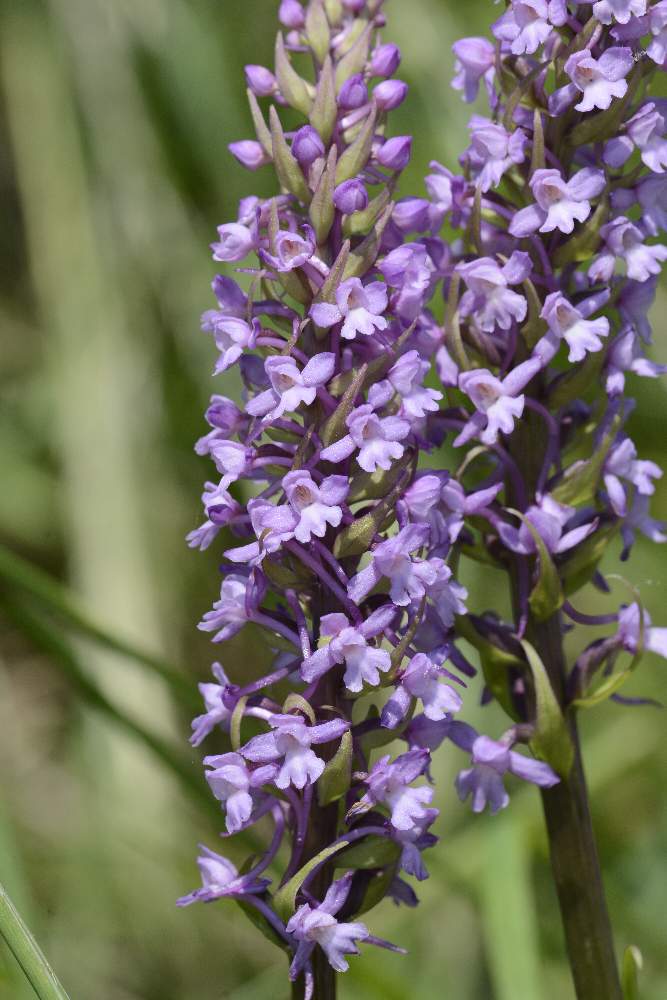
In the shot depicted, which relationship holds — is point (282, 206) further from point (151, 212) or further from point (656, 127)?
point (151, 212)

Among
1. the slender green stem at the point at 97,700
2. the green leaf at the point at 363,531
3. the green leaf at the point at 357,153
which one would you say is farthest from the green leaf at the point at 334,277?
the slender green stem at the point at 97,700

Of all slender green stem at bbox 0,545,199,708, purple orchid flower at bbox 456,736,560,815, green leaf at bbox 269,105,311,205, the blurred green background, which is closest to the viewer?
green leaf at bbox 269,105,311,205

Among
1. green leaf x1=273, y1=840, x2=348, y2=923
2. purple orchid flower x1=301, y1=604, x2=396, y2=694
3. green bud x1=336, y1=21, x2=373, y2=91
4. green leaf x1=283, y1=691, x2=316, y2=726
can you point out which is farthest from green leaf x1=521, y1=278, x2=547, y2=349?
green leaf x1=273, y1=840, x2=348, y2=923

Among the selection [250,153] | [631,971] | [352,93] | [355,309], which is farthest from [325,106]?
[631,971]

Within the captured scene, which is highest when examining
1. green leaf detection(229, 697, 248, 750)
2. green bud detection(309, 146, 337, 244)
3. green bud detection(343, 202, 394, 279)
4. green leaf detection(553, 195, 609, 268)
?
green bud detection(309, 146, 337, 244)

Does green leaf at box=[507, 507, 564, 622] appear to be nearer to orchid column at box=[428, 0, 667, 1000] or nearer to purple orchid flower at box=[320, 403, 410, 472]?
orchid column at box=[428, 0, 667, 1000]

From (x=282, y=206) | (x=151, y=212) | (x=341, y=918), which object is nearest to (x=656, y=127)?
(x=282, y=206)

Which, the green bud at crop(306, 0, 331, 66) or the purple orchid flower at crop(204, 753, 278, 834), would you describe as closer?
the purple orchid flower at crop(204, 753, 278, 834)
